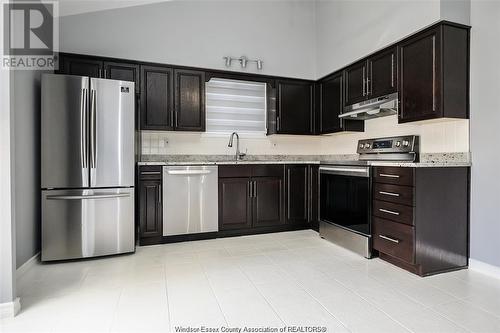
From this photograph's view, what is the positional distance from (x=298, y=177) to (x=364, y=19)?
211 centimetres

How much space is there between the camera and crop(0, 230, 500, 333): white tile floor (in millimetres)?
1744

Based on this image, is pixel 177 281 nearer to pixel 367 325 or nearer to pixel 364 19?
pixel 367 325

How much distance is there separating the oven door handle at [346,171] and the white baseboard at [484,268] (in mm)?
1176

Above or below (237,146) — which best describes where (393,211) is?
below

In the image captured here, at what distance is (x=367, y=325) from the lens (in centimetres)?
171

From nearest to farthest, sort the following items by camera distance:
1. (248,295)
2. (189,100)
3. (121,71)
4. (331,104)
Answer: (248,295) < (121,71) < (189,100) < (331,104)

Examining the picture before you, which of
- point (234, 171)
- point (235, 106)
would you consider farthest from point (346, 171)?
point (235, 106)

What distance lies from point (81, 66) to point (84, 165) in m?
1.38

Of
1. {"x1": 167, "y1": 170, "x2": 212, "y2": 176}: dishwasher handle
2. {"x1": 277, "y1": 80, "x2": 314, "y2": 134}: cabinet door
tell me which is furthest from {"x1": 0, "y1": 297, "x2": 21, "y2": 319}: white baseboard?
{"x1": 277, "y1": 80, "x2": 314, "y2": 134}: cabinet door

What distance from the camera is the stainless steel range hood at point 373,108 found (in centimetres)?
307

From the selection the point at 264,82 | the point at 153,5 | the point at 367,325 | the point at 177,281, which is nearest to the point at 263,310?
the point at 367,325

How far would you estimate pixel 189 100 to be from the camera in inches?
152

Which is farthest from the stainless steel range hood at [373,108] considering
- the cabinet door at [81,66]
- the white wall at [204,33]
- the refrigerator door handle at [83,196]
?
the cabinet door at [81,66]

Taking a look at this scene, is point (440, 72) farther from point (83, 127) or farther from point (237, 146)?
point (83, 127)
